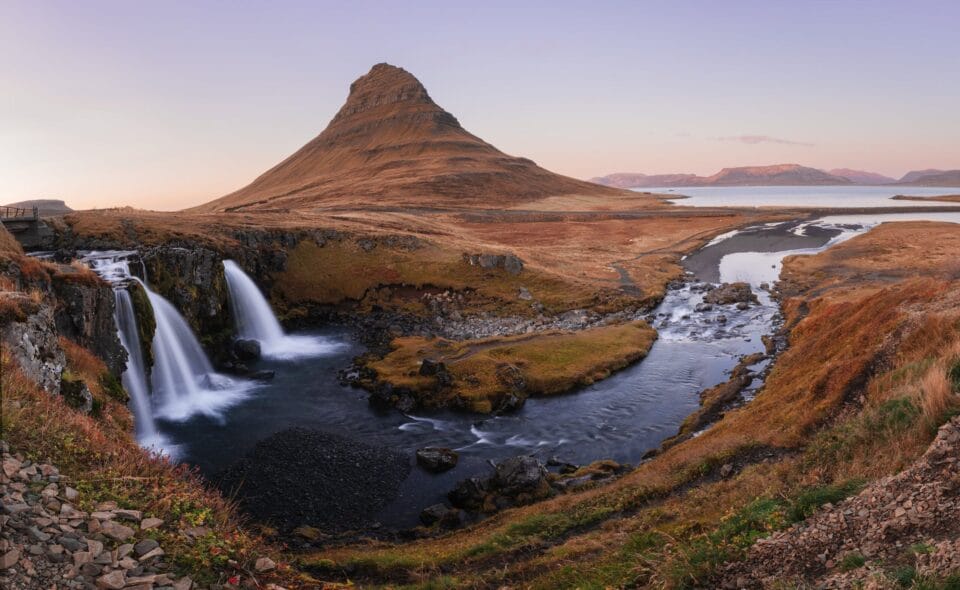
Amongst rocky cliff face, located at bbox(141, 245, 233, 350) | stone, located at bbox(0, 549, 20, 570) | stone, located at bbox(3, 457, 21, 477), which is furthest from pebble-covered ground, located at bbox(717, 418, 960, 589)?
rocky cliff face, located at bbox(141, 245, 233, 350)

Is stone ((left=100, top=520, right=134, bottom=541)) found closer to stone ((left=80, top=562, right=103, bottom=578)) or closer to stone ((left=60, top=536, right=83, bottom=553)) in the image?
stone ((left=60, top=536, right=83, bottom=553))

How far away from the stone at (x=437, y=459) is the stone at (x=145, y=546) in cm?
1972

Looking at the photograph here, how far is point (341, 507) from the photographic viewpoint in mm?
25469

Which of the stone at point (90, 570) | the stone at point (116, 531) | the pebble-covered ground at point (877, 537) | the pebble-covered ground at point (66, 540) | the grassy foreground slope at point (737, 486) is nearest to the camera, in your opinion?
the pebble-covered ground at point (877, 537)

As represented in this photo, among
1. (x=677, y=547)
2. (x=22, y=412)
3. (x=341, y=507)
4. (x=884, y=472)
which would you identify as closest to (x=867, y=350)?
(x=884, y=472)

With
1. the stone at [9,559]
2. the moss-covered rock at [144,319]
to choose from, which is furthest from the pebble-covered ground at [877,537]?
the moss-covered rock at [144,319]

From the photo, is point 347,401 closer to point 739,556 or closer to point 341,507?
point 341,507

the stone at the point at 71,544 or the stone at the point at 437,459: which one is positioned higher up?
the stone at the point at 71,544

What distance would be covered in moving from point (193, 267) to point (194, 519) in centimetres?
4469

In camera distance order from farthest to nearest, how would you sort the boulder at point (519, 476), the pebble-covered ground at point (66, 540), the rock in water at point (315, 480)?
the boulder at point (519, 476)
the rock in water at point (315, 480)
the pebble-covered ground at point (66, 540)

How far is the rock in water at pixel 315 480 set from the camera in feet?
81.3

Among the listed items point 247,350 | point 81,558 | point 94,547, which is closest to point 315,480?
point 94,547

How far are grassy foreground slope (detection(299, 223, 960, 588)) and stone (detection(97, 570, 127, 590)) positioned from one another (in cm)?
835

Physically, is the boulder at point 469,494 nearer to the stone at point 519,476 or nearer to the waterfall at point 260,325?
the stone at point 519,476
